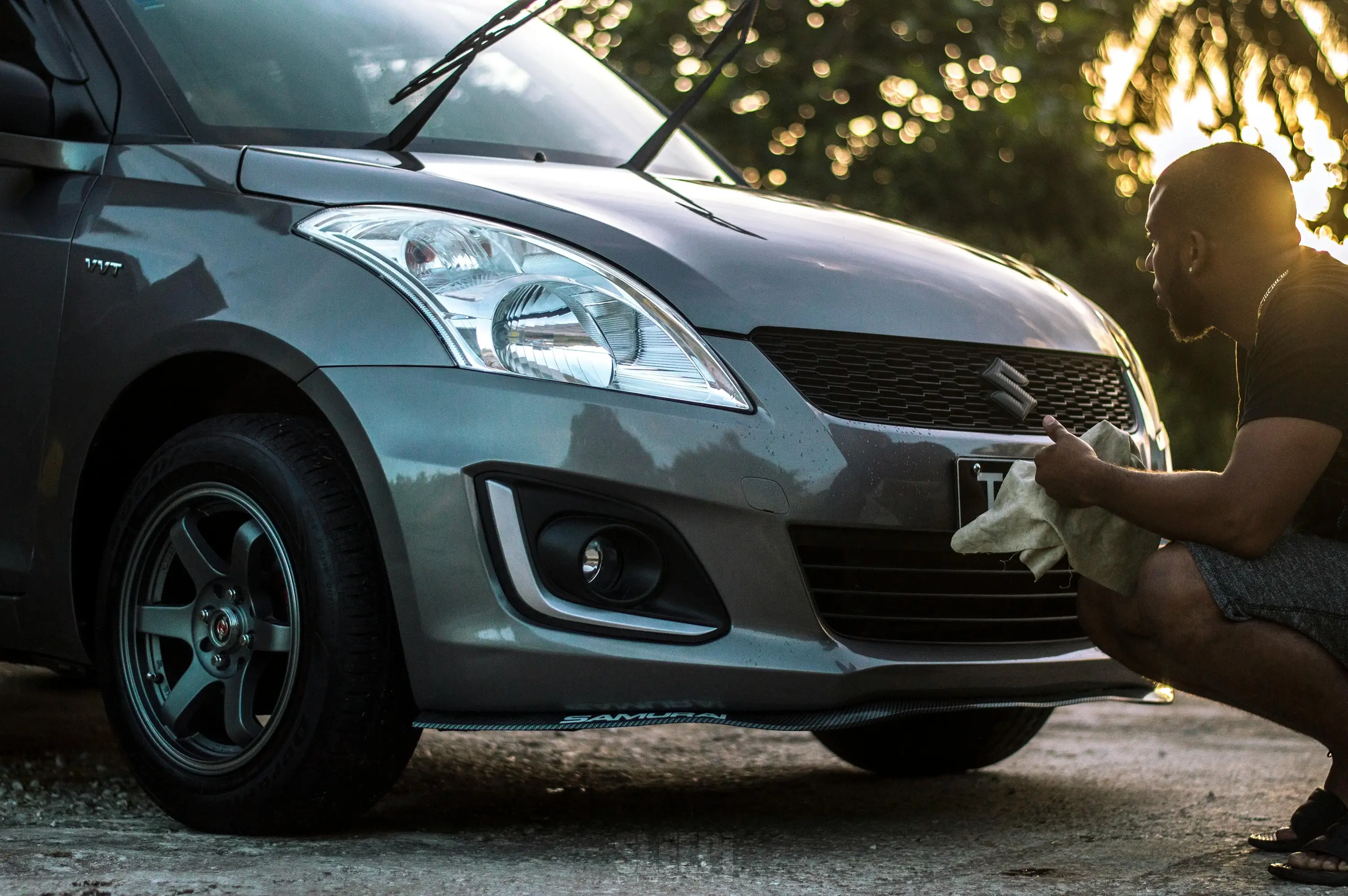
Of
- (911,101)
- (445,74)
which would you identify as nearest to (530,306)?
(445,74)

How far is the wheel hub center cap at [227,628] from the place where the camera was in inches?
120

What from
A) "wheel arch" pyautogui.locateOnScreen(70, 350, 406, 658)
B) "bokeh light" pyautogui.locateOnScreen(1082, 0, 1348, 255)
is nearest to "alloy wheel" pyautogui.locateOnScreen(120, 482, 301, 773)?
"wheel arch" pyautogui.locateOnScreen(70, 350, 406, 658)

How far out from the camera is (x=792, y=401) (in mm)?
2934

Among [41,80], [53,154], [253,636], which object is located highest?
[41,80]

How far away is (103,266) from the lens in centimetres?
326

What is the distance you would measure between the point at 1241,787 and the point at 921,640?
1.37 m

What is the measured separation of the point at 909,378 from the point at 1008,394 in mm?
206

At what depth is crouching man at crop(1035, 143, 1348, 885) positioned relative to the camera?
2748 millimetres

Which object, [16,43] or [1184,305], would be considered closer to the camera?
[1184,305]

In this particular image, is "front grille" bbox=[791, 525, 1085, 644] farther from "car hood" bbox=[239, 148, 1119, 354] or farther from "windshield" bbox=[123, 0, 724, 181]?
"windshield" bbox=[123, 0, 724, 181]

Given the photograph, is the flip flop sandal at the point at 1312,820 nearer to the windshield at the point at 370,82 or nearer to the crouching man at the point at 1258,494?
the crouching man at the point at 1258,494

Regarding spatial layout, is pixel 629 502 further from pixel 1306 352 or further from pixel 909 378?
pixel 1306 352

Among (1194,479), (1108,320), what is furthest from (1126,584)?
(1108,320)

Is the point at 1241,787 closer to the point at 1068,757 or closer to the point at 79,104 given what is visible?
the point at 1068,757
